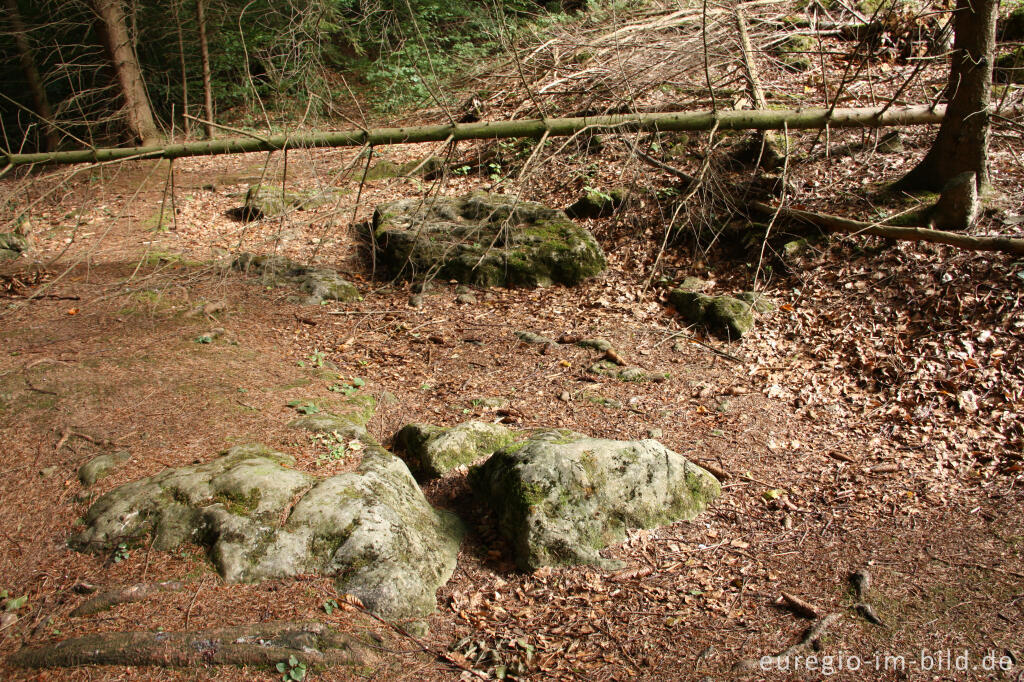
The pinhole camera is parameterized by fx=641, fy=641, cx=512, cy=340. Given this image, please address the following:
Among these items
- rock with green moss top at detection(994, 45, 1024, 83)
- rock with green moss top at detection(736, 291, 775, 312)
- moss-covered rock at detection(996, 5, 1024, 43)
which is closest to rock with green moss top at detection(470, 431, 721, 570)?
rock with green moss top at detection(736, 291, 775, 312)

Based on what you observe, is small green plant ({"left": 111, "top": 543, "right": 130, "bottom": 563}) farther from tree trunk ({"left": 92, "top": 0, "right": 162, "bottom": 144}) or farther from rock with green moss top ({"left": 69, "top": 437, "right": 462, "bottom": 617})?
tree trunk ({"left": 92, "top": 0, "right": 162, "bottom": 144})

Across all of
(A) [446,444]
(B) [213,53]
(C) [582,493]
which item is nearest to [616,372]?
(A) [446,444]

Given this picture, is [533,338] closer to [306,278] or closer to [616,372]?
[616,372]

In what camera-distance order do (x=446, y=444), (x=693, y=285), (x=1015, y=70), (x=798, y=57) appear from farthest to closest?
(x=798, y=57) < (x=1015, y=70) < (x=693, y=285) < (x=446, y=444)

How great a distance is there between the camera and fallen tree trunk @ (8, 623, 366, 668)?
111 inches

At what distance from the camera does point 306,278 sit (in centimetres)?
776

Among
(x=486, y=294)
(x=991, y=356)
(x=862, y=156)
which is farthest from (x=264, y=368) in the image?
(x=862, y=156)

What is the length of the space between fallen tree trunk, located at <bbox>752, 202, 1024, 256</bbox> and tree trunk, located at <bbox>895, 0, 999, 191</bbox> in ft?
2.87

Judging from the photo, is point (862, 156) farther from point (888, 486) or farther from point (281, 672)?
point (281, 672)

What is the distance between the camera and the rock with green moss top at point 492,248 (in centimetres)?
755

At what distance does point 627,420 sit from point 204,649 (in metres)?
3.43

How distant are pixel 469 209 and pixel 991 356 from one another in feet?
19.2

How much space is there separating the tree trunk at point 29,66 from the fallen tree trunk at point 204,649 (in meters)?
9.90

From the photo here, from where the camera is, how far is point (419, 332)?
6.85 meters
